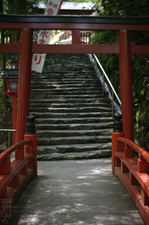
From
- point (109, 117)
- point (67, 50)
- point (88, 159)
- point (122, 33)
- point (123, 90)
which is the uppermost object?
point (122, 33)

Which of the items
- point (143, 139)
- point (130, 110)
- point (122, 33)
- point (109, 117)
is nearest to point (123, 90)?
point (130, 110)

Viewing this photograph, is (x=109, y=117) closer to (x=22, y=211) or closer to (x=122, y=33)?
(x=122, y=33)

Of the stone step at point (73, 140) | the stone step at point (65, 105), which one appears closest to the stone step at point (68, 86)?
the stone step at point (65, 105)

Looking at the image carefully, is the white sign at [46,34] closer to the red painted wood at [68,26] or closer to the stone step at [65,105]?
the stone step at [65,105]

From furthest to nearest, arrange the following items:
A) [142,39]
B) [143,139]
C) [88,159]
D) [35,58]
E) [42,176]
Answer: [35,58] < [142,39] < [143,139] < [88,159] < [42,176]

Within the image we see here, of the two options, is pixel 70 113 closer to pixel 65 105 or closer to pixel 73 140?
pixel 65 105

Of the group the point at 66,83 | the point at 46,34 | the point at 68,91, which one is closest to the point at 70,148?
the point at 68,91

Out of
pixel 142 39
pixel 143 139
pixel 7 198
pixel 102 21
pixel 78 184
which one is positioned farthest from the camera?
pixel 142 39

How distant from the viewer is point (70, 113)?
30.4 ft

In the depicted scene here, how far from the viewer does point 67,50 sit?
21.9 ft

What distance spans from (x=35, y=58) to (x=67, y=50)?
5.13 meters

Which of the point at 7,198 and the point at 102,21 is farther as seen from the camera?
the point at 102,21

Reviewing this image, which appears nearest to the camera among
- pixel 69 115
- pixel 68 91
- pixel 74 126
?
pixel 74 126

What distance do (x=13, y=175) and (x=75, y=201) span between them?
0.93m
